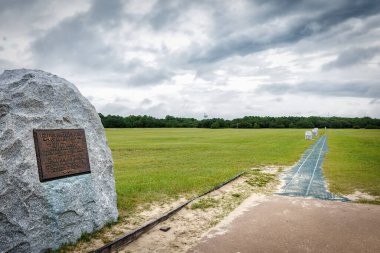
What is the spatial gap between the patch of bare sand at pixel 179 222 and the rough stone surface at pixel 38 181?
1.57 feet

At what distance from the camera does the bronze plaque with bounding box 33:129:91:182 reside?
6.04 metres

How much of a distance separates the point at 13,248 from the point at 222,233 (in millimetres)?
4273

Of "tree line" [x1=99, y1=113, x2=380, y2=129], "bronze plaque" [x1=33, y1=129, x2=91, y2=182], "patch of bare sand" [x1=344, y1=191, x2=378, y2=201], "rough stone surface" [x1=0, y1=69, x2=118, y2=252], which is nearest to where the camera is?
"rough stone surface" [x1=0, y1=69, x2=118, y2=252]

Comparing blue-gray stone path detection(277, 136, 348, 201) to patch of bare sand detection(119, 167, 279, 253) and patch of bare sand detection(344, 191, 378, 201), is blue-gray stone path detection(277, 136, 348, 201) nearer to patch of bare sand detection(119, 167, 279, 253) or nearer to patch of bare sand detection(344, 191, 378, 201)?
patch of bare sand detection(344, 191, 378, 201)

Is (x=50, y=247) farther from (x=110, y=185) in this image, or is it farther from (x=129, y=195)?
(x=129, y=195)

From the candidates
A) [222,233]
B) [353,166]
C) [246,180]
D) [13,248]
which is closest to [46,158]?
[13,248]

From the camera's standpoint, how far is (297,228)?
23.3ft

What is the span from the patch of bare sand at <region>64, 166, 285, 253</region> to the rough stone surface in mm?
479

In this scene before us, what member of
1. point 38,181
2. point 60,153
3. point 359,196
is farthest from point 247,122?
point 38,181

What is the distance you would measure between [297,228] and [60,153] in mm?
5883

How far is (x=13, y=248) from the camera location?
539 centimetres

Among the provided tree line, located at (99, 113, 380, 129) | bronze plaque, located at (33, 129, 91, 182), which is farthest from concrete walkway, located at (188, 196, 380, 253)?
tree line, located at (99, 113, 380, 129)

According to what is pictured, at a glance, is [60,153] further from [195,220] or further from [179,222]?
[195,220]

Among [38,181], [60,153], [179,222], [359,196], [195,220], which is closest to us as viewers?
[38,181]
